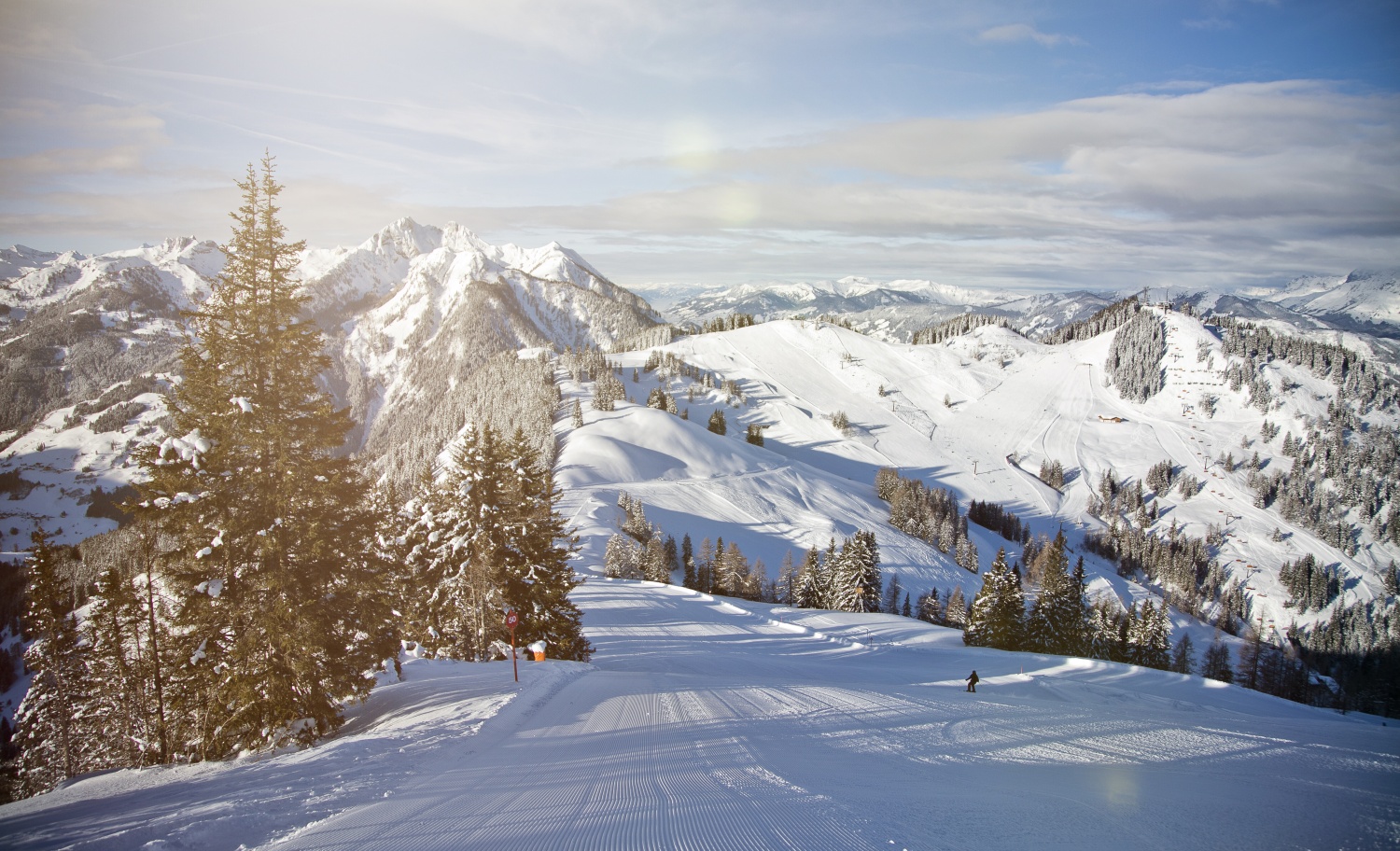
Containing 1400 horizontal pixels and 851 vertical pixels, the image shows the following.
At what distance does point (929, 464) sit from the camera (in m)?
154

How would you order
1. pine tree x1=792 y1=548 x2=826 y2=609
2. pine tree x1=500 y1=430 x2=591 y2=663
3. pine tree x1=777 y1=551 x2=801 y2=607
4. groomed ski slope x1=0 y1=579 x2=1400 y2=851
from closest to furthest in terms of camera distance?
groomed ski slope x1=0 y1=579 x2=1400 y2=851 → pine tree x1=500 y1=430 x2=591 y2=663 → pine tree x1=792 y1=548 x2=826 y2=609 → pine tree x1=777 y1=551 x2=801 y2=607

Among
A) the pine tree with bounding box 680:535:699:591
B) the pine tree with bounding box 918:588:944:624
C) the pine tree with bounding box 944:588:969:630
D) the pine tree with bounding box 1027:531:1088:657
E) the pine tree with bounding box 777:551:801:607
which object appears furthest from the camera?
the pine tree with bounding box 680:535:699:591

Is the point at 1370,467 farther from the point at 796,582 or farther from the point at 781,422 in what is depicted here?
the point at 796,582

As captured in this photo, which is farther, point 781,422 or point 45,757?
point 781,422

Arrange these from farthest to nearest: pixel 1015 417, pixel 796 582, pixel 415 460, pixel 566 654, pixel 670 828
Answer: pixel 1015 417
pixel 415 460
pixel 796 582
pixel 566 654
pixel 670 828

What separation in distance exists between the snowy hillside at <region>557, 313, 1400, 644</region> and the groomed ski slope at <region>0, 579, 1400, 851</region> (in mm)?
55736

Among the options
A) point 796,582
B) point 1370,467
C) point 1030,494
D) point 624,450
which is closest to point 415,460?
point 624,450

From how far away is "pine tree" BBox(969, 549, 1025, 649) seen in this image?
3716 centimetres

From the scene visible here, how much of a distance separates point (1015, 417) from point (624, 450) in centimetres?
12885

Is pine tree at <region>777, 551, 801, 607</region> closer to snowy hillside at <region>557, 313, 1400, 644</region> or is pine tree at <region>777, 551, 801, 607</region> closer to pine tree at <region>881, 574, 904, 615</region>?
snowy hillside at <region>557, 313, 1400, 644</region>

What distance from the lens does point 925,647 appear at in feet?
98.7

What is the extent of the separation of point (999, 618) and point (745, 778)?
3497 cm

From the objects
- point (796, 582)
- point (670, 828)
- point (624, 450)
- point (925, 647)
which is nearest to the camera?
point (670, 828)

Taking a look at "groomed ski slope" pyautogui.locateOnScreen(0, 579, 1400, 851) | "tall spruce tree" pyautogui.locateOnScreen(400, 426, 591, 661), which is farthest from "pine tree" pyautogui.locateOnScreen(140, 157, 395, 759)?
"tall spruce tree" pyautogui.locateOnScreen(400, 426, 591, 661)
